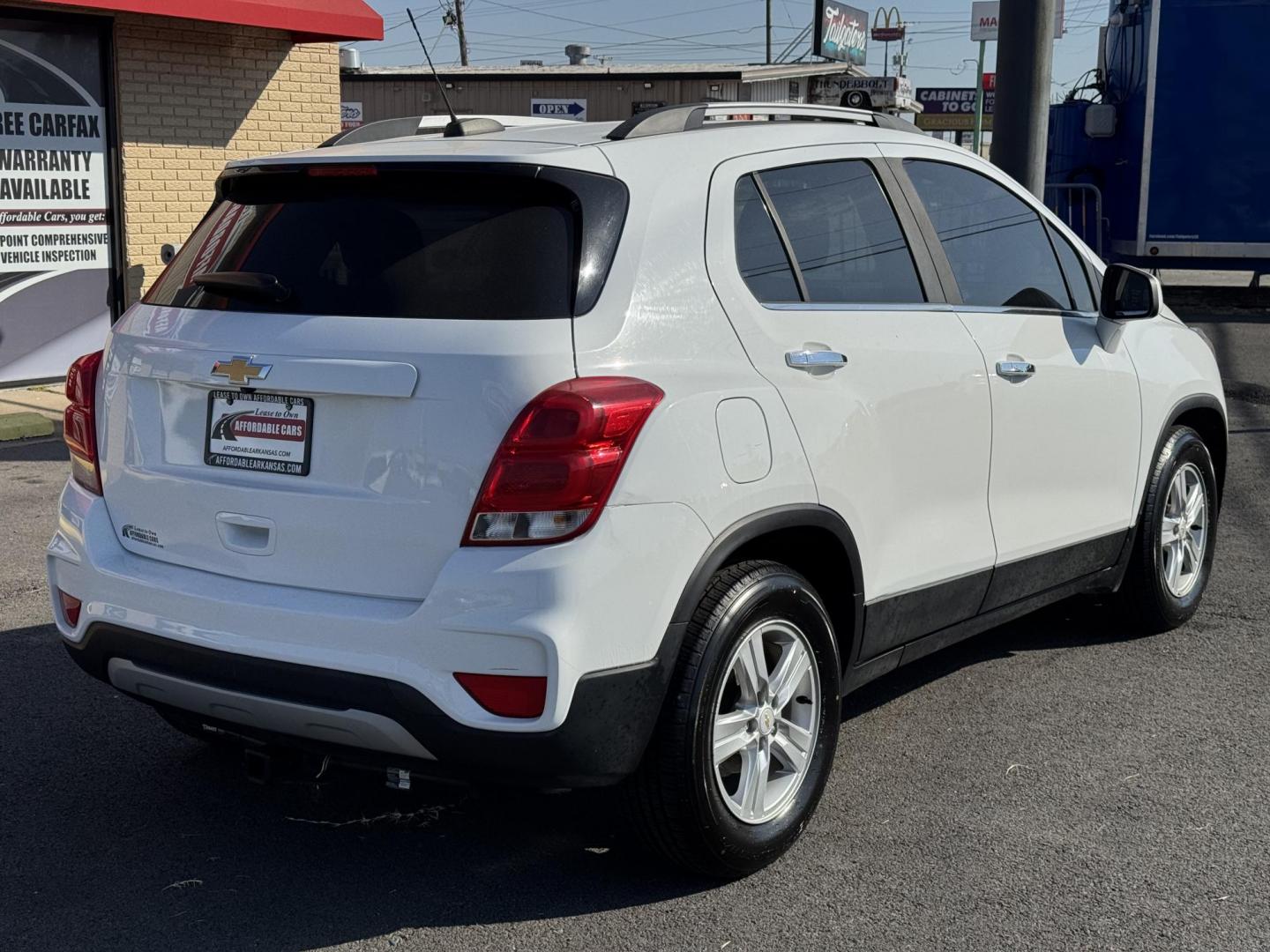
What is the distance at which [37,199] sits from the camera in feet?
40.0

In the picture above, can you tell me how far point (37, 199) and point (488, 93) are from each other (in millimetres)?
27297

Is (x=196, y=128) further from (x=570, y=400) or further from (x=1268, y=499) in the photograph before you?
(x=570, y=400)

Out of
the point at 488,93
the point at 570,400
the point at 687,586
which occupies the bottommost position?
the point at 687,586

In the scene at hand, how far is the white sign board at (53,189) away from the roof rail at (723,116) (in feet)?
30.5

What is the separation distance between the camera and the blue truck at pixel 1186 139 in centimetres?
1689

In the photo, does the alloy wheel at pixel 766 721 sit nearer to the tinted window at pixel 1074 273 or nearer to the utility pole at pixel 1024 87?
the tinted window at pixel 1074 273

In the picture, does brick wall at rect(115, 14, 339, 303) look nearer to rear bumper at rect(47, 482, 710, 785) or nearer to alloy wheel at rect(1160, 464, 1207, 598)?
alloy wheel at rect(1160, 464, 1207, 598)

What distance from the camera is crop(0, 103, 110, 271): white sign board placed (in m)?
12.0

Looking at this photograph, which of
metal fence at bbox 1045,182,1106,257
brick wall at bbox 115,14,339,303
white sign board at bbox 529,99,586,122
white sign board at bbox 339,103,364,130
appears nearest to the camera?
brick wall at bbox 115,14,339,303

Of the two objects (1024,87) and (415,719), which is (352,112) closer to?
→ (1024,87)

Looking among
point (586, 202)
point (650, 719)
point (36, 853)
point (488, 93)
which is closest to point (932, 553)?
point (650, 719)

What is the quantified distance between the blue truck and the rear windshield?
1496 cm

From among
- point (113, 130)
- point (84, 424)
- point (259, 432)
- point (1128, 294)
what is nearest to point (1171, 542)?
point (1128, 294)

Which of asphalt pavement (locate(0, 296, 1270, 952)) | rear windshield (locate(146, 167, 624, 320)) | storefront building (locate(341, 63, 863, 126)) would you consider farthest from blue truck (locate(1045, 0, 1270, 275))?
storefront building (locate(341, 63, 863, 126))
